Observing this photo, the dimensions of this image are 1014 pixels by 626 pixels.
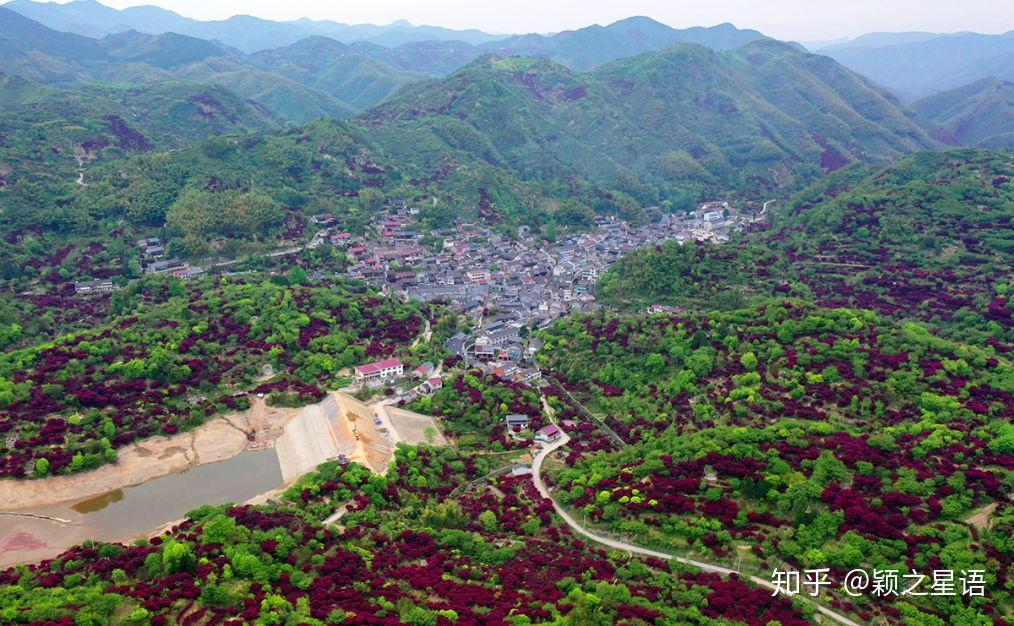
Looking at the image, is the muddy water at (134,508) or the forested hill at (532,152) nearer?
the muddy water at (134,508)

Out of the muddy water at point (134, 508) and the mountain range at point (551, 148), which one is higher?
the mountain range at point (551, 148)

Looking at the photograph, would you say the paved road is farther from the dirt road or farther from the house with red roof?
the dirt road

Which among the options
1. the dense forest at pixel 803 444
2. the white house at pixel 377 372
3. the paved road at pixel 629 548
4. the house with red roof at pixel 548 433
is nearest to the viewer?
the paved road at pixel 629 548

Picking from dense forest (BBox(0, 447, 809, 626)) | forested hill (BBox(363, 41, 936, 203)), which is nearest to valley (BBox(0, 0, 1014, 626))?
dense forest (BBox(0, 447, 809, 626))

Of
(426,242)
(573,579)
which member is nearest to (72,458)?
(573,579)

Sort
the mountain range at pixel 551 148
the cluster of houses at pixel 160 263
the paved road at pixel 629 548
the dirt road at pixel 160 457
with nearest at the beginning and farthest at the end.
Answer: the paved road at pixel 629 548 → the dirt road at pixel 160 457 → the cluster of houses at pixel 160 263 → the mountain range at pixel 551 148

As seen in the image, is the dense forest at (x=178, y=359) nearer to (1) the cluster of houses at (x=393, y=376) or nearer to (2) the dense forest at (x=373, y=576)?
(1) the cluster of houses at (x=393, y=376)

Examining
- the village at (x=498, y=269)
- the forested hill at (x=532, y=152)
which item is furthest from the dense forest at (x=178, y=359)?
the forested hill at (x=532, y=152)
